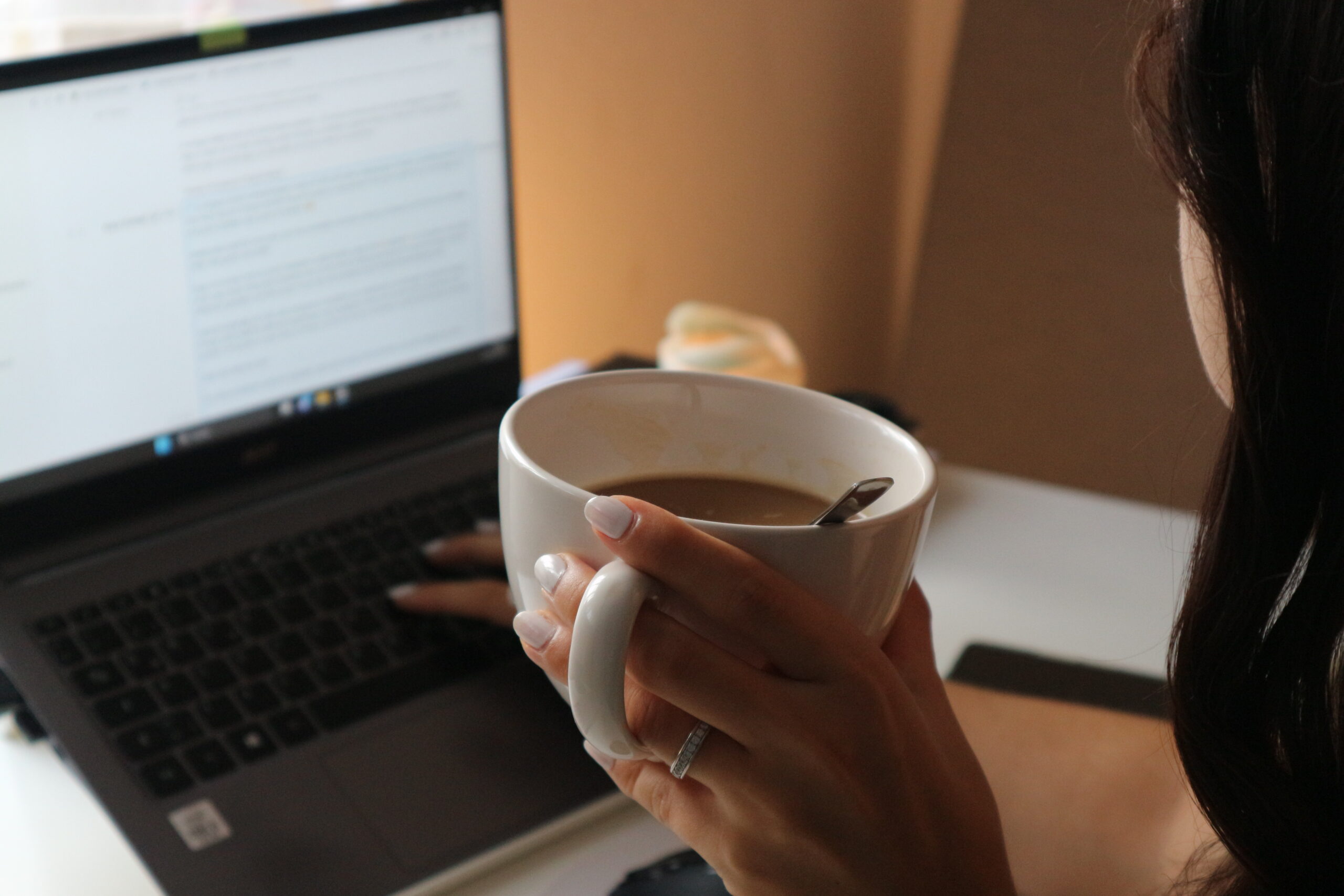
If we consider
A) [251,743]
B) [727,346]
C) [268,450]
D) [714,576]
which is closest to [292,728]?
[251,743]

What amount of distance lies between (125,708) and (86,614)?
0.08 meters

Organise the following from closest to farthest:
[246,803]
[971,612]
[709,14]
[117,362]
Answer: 1. [246,803]
2. [117,362]
3. [971,612]
4. [709,14]

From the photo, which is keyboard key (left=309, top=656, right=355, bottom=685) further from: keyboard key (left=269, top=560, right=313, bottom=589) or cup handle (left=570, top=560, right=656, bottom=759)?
cup handle (left=570, top=560, right=656, bottom=759)

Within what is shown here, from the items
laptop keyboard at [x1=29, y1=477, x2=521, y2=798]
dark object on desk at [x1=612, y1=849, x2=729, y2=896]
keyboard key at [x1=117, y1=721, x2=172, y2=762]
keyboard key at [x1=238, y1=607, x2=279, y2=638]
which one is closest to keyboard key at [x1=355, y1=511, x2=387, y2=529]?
laptop keyboard at [x1=29, y1=477, x2=521, y2=798]

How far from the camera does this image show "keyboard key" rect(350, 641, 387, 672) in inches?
25.4

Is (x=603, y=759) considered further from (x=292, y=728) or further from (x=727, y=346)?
(x=727, y=346)

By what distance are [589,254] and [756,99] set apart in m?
0.34

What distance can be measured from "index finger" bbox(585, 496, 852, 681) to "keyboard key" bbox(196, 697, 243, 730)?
32 centimetres

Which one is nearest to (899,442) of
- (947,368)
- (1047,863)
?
(1047,863)

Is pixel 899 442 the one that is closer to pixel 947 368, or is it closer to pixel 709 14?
pixel 709 14

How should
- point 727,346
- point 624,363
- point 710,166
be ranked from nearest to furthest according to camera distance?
point 727,346
point 624,363
point 710,166

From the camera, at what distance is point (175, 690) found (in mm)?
592

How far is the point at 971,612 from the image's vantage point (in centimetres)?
80

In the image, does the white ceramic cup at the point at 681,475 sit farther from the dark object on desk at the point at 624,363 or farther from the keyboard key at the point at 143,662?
the dark object on desk at the point at 624,363
